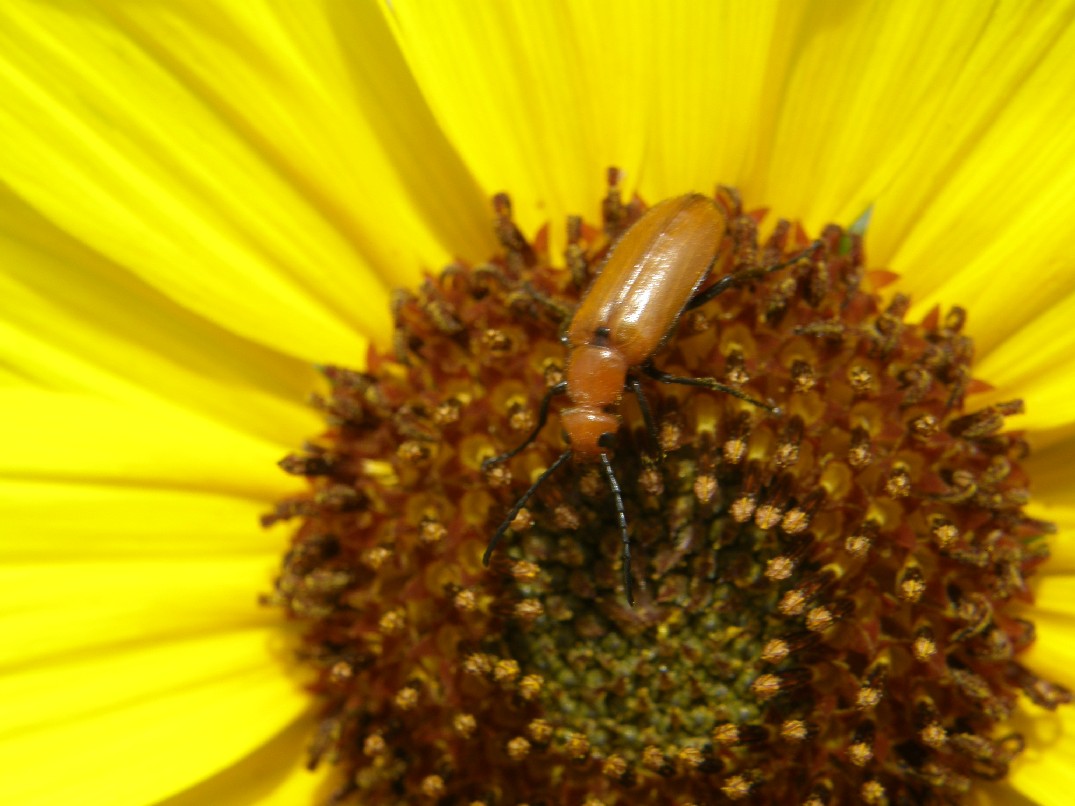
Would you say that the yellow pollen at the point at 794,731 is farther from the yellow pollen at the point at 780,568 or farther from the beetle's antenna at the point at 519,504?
the beetle's antenna at the point at 519,504

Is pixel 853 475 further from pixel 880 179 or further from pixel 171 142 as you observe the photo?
pixel 171 142

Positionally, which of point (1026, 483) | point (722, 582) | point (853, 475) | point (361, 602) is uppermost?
point (1026, 483)

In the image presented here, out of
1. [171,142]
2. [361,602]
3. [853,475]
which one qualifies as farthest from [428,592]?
[171,142]

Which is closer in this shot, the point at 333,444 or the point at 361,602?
the point at 361,602

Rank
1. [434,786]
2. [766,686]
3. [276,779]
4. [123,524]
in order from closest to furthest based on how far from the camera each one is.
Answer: [766,686], [434,786], [123,524], [276,779]

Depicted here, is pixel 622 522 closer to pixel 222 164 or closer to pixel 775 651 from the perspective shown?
pixel 775 651

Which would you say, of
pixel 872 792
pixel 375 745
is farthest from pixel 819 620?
pixel 375 745

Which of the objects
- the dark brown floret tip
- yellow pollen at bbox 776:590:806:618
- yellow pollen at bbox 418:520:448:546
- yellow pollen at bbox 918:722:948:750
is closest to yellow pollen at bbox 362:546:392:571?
the dark brown floret tip
